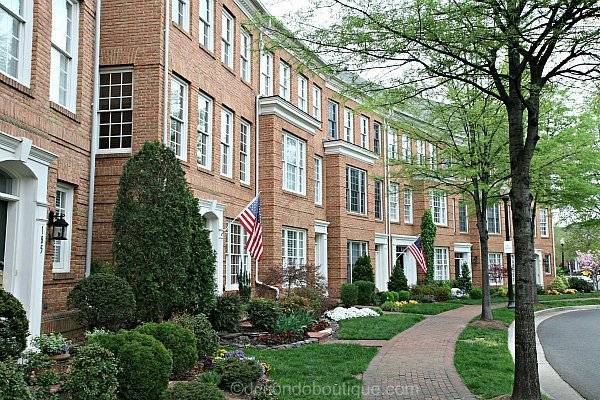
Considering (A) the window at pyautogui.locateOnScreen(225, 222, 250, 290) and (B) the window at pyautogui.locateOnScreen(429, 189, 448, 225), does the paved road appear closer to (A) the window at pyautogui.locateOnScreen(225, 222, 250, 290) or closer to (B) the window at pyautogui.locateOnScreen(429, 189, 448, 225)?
(A) the window at pyautogui.locateOnScreen(225, 222, 250, 290)

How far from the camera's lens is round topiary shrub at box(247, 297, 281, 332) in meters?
13.6

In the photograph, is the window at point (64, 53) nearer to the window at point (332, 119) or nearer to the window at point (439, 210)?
the window at point (332, 119)

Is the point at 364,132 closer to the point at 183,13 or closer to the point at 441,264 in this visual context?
the point at 441,264

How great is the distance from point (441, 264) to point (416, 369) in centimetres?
2559

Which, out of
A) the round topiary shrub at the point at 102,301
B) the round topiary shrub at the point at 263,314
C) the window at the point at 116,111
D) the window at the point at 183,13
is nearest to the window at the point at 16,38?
the round topiary shrub at the point at 102,301

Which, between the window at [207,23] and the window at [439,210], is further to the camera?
the window at [439,210]

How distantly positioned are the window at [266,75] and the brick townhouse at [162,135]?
0.24 ft

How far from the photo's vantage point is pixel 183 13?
15.2 m

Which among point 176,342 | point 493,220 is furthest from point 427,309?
point 493,220

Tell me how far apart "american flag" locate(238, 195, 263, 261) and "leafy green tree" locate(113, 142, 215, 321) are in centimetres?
332

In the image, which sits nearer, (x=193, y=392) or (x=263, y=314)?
(x=193, y=392)

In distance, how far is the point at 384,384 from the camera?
8695 mm

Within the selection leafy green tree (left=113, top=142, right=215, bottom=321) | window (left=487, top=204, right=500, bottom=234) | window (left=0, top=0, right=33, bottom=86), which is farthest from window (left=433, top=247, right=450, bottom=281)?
window (left=0, top=0, right=33, bottom=86)

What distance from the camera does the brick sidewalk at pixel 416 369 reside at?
8141mm
